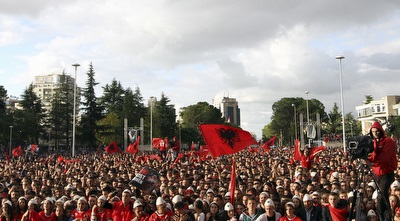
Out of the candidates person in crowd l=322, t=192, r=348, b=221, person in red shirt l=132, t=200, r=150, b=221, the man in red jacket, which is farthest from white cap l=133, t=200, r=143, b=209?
the man in red jacket

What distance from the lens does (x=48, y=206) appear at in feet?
27.8

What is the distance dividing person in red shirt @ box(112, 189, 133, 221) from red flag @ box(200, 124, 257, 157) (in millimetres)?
4188

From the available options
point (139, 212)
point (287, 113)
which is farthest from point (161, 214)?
point (287, 113)

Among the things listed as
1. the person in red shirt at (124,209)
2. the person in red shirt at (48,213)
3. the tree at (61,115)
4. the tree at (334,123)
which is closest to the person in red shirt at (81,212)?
the person in red shirt at (48,213)

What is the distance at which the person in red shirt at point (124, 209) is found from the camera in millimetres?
8492

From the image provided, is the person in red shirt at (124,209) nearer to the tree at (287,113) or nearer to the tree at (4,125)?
the tree at (4,125)

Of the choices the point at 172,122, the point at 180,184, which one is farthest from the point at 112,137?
the point at 180,184

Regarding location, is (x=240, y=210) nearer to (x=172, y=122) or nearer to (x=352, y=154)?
(x=352, y=154)

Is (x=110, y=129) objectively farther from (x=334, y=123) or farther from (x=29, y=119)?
(x=334, y=123)

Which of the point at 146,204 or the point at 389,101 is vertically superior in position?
the point at 389,101

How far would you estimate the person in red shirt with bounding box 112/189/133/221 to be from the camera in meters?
8.49

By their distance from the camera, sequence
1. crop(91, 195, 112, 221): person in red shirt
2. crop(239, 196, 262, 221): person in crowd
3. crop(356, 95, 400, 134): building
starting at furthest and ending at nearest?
crop(356, 95, 400, 134): building < crop(91, 195, 112, 221): person in red shirt < crop(239, 196, 262, 221): person in crowd

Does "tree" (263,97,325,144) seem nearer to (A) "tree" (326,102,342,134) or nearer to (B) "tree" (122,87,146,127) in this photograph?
(A) "tree" (326,102,342,134)

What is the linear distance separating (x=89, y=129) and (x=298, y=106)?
2348 inches
